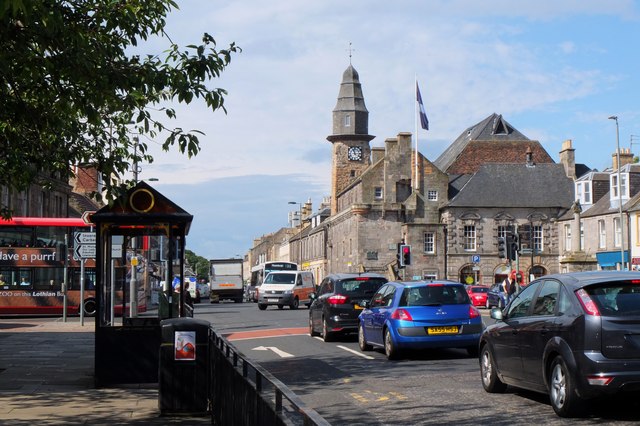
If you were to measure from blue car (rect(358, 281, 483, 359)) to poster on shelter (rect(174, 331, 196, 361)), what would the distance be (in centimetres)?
728

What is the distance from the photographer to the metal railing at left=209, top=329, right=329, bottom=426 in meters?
5.48

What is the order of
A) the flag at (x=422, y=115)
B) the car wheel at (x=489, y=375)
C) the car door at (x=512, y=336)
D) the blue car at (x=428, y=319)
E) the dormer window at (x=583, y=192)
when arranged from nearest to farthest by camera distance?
the car door at (x=512, y=336)
the car wheel at (x=489, y=375)
the blue car at (x=428, y=319)
the dormer window at (x=583, y=192)
the flag at (x=422, y=115)

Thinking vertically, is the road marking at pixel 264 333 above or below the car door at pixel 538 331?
below

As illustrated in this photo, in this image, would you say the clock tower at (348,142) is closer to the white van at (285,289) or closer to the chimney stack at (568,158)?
the chimney stack at (568,158)

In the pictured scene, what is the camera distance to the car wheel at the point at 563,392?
10.2 metres

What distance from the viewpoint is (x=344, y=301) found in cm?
2359

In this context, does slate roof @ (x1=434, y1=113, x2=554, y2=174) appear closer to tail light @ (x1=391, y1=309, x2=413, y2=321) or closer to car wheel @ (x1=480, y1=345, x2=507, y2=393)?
tail light @ (x1=391, y1=309, x2=413, y2=321)

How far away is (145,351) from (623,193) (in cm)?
5697

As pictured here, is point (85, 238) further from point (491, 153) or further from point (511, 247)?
point (491, 153)

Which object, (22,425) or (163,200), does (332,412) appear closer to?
(22,425)

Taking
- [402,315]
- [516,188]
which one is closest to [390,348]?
[402,315]

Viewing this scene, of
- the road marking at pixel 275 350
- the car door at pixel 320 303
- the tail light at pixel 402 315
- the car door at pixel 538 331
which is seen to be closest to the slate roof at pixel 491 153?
the car door at pixel 320 303

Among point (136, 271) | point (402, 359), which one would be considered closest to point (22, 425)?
point (136, 271)

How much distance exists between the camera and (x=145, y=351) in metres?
14.1
